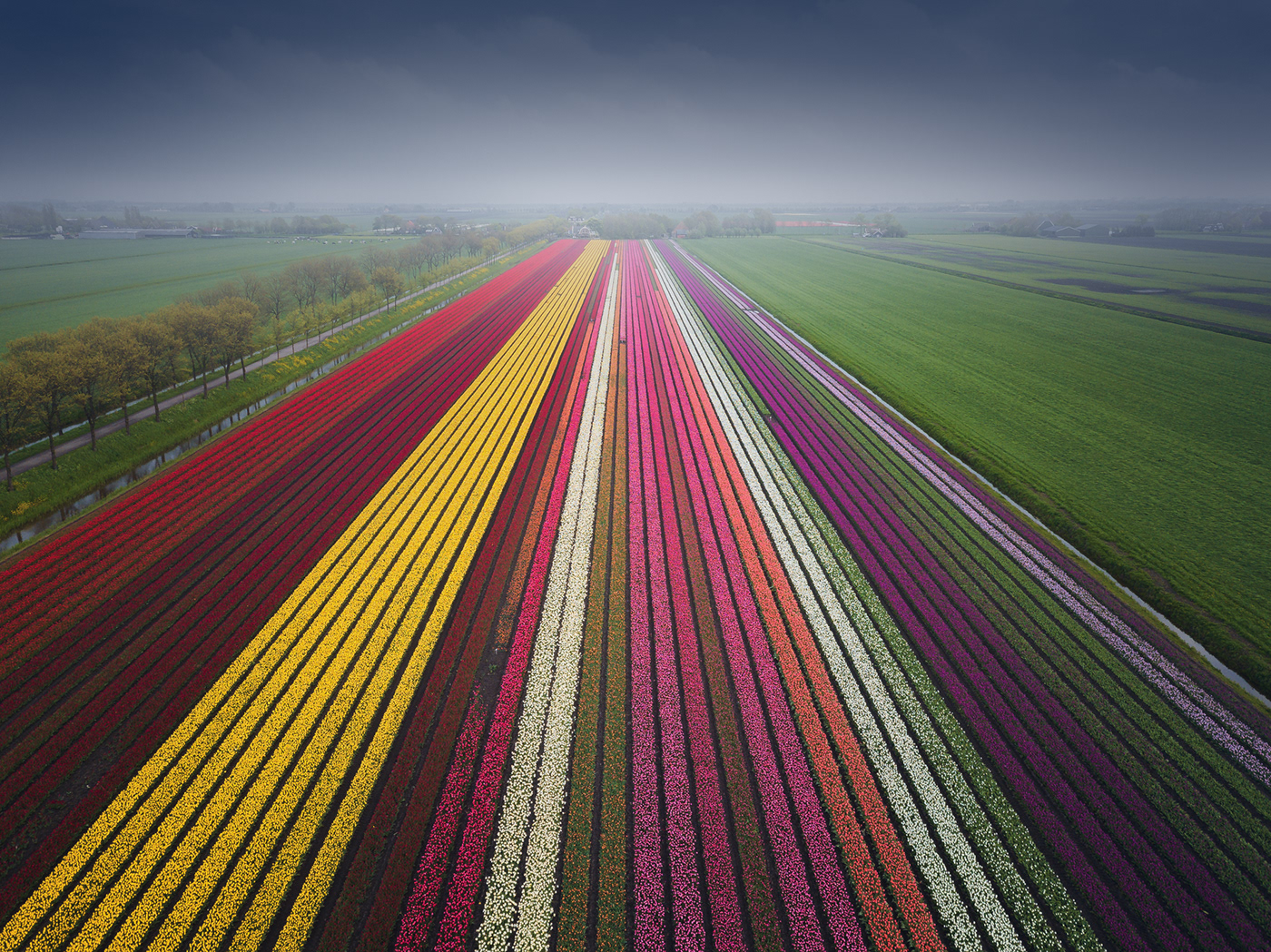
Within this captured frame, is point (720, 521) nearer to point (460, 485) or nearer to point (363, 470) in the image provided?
point (460, 485)


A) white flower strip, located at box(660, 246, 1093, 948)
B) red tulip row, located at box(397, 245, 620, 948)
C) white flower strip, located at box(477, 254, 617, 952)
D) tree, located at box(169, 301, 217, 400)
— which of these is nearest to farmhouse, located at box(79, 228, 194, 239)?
tree, located at box(169, 301, 217, 400)

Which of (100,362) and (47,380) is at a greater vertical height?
→ (100,362)

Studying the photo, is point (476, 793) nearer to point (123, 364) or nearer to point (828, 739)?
point (828, 739)

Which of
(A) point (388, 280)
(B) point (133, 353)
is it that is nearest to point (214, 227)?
(A) point (388, 280)

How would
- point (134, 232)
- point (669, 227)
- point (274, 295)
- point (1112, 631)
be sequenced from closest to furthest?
point (1112, 631) < point (274, 295) < point (134, 232) < point (669, 227)

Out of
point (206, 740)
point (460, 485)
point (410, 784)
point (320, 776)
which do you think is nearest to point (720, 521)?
point (460, 485)

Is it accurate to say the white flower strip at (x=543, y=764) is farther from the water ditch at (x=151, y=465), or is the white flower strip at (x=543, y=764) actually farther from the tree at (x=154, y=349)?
the tree at (x=154, y=349)
